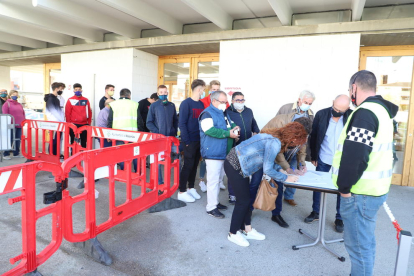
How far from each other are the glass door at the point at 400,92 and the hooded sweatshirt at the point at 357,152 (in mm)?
4398

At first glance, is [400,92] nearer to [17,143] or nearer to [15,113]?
[15,113]

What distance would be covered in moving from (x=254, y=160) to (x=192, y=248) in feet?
3.79

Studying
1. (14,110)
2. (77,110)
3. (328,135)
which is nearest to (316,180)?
(328,135)

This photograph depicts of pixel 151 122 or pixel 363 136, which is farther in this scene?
pixel 151 122

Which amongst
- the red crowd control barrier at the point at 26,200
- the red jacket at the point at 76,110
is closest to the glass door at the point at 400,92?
the red crowd control barrier at the point at 26,200

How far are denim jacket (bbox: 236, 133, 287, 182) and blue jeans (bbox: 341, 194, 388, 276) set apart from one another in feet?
2.18

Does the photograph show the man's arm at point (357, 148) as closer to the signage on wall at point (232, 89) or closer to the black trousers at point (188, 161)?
the black trousers at point (188, 161)

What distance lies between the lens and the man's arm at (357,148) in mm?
1855

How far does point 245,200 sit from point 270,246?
63cm

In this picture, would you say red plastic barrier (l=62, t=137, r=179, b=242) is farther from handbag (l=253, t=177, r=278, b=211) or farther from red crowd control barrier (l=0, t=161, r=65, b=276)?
handbag (l=253, t=177, r=278, b=211)

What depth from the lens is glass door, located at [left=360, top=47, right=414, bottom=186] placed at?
5.48 m

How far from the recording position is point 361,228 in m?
2.03

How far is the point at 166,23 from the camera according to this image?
6379 mm

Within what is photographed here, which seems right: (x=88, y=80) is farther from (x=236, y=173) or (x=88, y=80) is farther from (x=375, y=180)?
(x=375, y=180)
